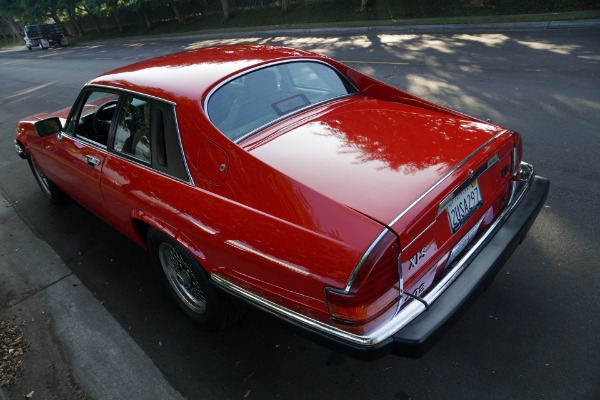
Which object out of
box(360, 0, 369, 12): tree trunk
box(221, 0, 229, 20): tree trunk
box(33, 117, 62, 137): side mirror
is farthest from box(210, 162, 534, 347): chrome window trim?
box(221, 0, 229, 20): tree trunk

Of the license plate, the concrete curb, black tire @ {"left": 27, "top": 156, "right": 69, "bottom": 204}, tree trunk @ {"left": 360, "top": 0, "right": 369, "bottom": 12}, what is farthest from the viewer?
tree trunk @ {"left": 360, "top": 0, "right": 369, "bottom": 12}

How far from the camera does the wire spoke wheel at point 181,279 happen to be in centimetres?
294

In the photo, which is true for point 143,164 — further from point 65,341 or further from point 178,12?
point 178,12

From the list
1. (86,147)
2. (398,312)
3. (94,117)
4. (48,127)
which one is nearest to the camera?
(398,312)

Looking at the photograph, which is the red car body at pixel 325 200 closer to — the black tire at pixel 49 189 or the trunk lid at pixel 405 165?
the trunk lid at pixel 405 165

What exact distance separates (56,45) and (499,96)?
129ft

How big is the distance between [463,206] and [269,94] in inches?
59.5

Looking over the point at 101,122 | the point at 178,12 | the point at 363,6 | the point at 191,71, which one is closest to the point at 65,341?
the point at 101,122

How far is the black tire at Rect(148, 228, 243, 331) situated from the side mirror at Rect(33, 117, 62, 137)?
1790 millimetres

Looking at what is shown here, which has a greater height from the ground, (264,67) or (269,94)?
(264,67)

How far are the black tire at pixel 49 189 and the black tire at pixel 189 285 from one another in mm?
2479

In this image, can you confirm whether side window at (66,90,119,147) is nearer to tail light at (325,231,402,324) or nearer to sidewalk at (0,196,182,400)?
sidewalk at (0,196,182,400)

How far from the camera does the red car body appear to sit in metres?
1.93

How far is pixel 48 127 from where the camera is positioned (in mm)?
3900
